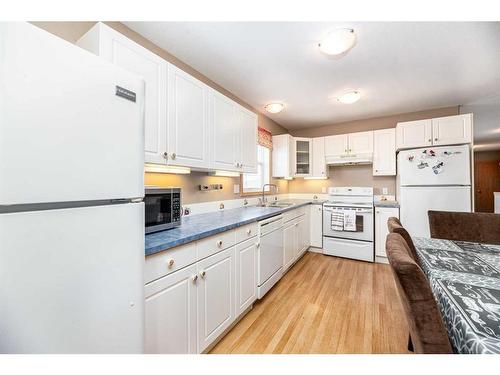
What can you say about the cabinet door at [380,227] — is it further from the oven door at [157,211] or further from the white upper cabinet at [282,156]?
the oven door at [157,211]

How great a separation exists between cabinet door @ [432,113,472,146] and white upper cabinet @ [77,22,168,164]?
11.5 feet

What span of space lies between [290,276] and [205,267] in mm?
1728

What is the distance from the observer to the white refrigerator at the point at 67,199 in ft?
1.79

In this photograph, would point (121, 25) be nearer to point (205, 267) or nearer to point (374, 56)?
point (205, 267)

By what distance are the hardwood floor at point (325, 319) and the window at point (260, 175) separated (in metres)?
1.36

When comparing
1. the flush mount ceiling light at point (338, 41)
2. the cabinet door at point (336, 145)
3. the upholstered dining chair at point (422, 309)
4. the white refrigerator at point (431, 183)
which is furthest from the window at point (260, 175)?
the upholstered dining chair at point (422, 309)

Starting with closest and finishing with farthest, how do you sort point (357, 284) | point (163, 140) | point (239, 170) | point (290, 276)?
point (163, 140), point (239, 170), point (357, 284), point (290, 276)

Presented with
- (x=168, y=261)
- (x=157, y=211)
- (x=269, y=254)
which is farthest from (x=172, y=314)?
(x=269, y=254)

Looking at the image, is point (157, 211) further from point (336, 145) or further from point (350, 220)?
point (336, 145)

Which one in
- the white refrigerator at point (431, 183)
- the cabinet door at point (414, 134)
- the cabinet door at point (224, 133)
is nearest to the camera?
the cabinet door at point (224, 133)

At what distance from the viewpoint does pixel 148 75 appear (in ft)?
4.65

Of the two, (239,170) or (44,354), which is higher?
(239,170)

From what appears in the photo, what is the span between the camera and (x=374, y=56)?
1981 mm
